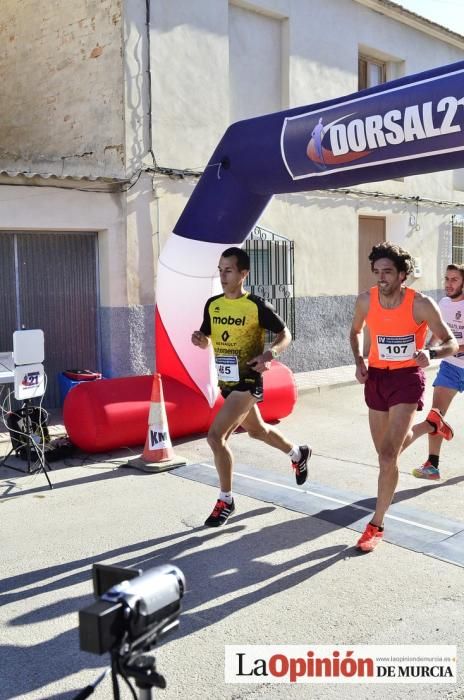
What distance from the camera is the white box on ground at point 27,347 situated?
6414 millimetres

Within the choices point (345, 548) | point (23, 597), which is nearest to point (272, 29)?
point (345, 548)

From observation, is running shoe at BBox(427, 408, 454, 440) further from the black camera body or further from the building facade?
the building facade

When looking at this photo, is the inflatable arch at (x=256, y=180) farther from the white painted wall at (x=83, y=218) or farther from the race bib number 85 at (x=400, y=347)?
the white painted wall at (x=83, y=218)

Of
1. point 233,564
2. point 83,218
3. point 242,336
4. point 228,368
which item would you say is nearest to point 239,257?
point 242,336

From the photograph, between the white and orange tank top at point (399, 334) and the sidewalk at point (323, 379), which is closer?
the white and orange tank top at point (399, 334)

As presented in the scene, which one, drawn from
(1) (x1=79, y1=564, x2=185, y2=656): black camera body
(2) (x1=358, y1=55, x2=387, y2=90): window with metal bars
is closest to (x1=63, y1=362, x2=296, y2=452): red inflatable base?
(1) (x1=79, y1=564, x2=185, y2=656): black camera body

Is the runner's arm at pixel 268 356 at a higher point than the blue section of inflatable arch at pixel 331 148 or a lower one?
lower

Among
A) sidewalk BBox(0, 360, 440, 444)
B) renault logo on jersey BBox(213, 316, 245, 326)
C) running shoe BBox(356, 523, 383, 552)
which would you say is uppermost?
renault logo on jersey BBox(213, 316, 245, 326)

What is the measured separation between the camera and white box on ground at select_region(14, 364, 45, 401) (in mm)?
6414

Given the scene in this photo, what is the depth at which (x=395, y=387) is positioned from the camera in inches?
194

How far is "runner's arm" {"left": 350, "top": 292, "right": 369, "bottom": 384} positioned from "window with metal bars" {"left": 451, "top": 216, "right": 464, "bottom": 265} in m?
11.4

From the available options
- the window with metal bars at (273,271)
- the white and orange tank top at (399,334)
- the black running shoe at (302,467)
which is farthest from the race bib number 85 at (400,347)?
the window with metal bars at (273,271)

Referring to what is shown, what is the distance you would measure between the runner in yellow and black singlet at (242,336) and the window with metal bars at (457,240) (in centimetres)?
1163

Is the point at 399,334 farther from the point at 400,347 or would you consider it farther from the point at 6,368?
the point at 6,368
